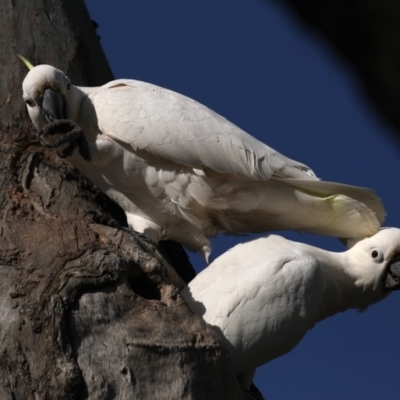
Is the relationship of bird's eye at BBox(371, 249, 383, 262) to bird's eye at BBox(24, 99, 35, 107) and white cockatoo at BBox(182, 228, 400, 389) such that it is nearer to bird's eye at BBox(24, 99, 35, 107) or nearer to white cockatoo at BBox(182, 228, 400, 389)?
white cockatoo at BBox(182, 228, 400, 389)

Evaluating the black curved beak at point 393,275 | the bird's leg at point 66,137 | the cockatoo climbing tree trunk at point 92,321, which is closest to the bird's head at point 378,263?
the black curved beak at point 393,275

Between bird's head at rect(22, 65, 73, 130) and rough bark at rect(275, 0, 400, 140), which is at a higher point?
rough bark at rect(275, 0, 400, 140)

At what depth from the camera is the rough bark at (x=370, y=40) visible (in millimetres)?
421

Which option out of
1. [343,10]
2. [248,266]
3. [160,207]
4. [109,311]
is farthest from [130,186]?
[343,10]

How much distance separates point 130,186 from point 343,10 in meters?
3.51

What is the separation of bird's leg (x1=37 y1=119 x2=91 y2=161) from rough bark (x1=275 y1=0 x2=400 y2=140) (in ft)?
11.0

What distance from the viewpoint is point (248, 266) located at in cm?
350

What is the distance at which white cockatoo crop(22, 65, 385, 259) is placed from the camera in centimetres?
374

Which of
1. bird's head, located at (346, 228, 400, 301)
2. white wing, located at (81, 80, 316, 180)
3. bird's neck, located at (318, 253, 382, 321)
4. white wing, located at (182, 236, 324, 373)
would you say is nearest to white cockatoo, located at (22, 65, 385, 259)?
white wing, located at (81, 80, 316, 180)

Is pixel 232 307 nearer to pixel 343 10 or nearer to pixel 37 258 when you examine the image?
pixel 37 258

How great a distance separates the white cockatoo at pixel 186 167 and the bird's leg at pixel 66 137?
2cm

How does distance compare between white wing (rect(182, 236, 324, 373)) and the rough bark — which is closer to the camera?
the rough bark

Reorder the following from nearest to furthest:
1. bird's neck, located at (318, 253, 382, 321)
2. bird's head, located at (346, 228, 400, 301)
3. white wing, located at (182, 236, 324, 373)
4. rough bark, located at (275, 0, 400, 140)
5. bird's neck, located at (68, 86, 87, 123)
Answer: rough bark, located at (275, 0, 400, 140), white wing, located at (182, 236, 324, 373), bird's neck, located at (318, 253, 382, 321), bird's head, located at (346, 228, 400, 301), bird's neck, located at (68, 86, 87, 123)

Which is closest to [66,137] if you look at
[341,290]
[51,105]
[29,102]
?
[51,105]
